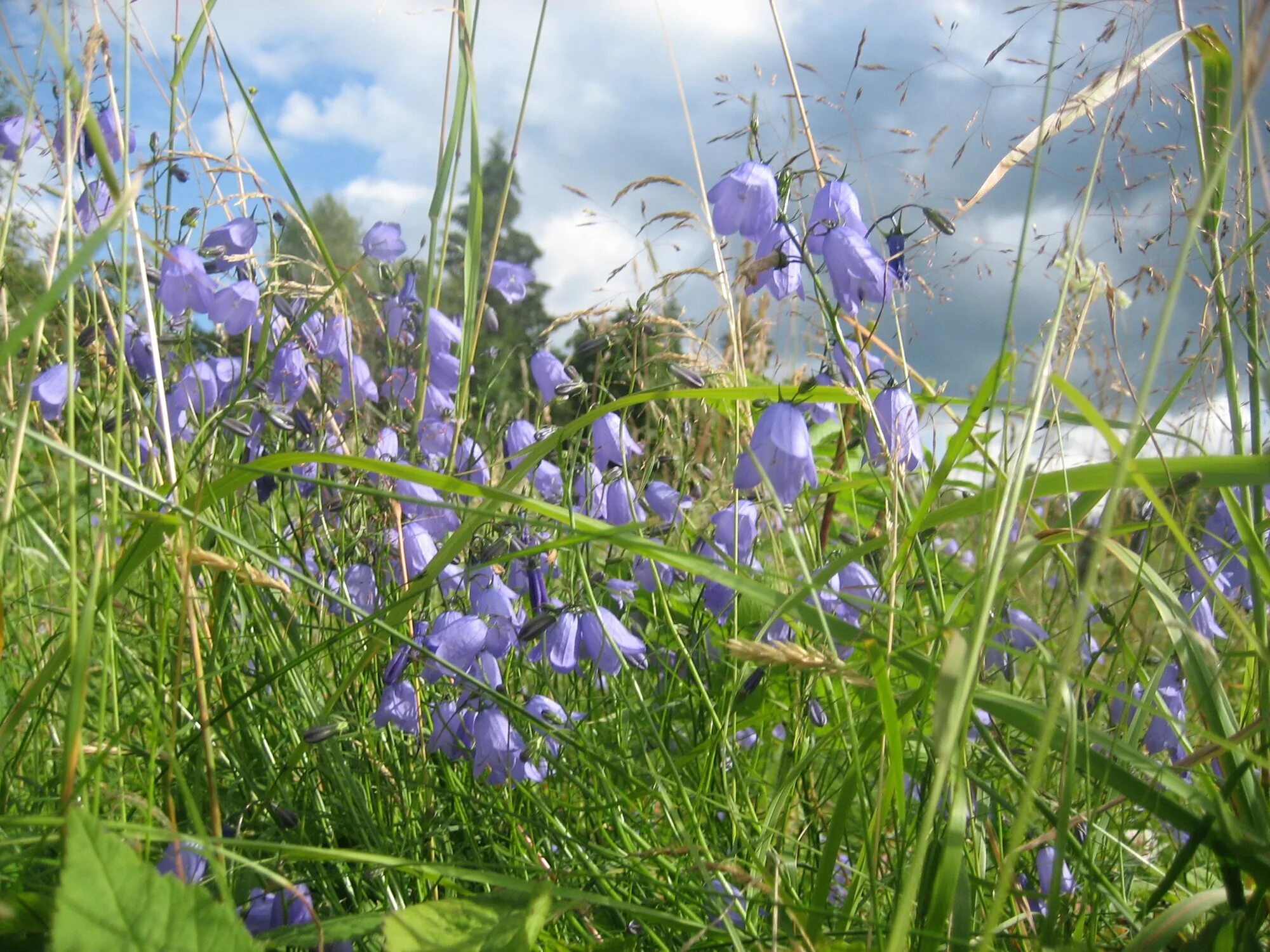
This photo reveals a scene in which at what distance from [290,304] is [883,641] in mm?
1293

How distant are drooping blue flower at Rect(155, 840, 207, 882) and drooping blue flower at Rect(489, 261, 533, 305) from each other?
133cm

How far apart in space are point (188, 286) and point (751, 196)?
977 mm

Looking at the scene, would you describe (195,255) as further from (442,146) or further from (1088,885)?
(1088,885)

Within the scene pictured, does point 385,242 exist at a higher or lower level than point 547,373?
higher

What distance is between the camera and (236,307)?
1.69m

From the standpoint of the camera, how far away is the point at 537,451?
1106 mm

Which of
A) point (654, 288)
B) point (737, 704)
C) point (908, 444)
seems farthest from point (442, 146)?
point (737, 704)

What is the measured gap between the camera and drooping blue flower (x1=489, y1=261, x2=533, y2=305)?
2.16 metres

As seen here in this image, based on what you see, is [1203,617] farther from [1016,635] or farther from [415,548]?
[415,548]

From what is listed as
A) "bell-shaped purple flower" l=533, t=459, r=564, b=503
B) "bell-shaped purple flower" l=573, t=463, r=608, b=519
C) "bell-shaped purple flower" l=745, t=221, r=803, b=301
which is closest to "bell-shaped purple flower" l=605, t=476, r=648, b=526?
"bell-shaped purple flower" l=573, t=463, r=608, b=519

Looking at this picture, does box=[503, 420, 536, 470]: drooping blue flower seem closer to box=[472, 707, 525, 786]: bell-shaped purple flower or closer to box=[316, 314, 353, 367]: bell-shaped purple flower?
box=[316, 314, 353, 367]: bell-shaped purple flower

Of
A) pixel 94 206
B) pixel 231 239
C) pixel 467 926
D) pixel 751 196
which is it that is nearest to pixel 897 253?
pixel 751 196

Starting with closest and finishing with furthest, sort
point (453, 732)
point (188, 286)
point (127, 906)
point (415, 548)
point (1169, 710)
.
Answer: point (127, 906)
point (453, 732)
point (1169, 710)
point (415, 548)
point (188, 286)

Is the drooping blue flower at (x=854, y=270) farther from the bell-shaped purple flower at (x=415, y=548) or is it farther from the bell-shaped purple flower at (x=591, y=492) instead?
the bell-shaped purple flower at (x=415, y=548)
